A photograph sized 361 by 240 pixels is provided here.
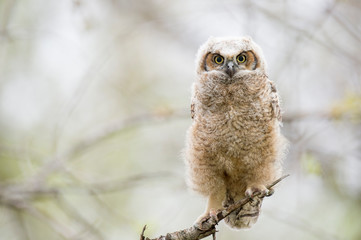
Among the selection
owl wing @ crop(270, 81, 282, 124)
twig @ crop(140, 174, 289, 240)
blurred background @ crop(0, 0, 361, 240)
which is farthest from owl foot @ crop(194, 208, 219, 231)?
blurred background @ crop(0, 0, 361, 240)

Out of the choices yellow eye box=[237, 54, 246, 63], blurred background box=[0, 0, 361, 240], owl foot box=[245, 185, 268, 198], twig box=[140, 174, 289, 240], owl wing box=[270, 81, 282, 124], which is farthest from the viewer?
blurred background box=[0, 0, 361, 240]

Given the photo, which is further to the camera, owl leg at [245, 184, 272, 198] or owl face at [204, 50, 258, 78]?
owl face at [204, 50, 258, 78]

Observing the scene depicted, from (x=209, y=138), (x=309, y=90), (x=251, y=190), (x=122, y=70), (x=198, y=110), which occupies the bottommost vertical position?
(x=251, y=190)

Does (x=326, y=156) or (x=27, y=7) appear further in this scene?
(x=27, y=7)

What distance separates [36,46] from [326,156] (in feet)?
15.7

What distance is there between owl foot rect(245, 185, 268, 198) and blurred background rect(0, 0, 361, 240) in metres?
1.00

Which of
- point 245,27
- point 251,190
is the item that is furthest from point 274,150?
point 245,27

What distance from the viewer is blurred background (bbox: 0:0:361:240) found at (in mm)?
5203

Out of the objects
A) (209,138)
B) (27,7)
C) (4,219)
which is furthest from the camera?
(27,7)

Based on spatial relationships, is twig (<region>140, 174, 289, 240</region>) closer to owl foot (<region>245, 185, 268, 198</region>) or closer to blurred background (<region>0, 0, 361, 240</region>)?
owl foot (<region>245, 185, 268, 198</region>)

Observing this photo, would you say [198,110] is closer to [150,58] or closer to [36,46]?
[36,46]

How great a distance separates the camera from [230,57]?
3.61 meters

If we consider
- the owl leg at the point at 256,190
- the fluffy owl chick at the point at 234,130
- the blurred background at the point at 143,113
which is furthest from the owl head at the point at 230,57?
the blurred background at the point at 143,113

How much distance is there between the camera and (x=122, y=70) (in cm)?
864
